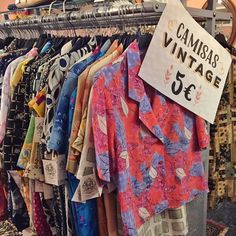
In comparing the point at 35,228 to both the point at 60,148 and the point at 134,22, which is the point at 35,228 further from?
the point at 134,22

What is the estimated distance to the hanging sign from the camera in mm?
808

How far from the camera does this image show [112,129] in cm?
79

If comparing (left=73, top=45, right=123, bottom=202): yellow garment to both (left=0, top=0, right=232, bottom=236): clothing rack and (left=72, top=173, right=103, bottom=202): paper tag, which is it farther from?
(left=0, top=0, right=232, bottom=236): clothing rack

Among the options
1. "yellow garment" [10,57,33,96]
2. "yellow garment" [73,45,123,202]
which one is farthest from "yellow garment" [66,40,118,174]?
"yellow garment" [10,57,33,96]

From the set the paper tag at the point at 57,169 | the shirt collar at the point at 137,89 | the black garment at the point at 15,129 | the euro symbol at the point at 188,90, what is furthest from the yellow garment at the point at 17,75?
the euro symbol at the point at 188,90

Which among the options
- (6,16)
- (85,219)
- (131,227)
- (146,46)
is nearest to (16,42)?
(6,16)

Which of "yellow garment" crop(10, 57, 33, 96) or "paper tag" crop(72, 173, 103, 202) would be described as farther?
"yellow garment" crop(10, 57, 33, 96)

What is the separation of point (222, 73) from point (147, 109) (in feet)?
1.03

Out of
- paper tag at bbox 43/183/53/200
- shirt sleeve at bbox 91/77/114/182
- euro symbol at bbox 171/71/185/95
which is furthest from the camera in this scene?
paper tag at bbox 43/183/53/200

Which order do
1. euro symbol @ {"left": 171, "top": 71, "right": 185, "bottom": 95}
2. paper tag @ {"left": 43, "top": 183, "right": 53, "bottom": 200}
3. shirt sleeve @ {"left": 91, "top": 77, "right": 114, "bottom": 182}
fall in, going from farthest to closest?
paper tag @ {"left": 43, "top": 183, "right": 53, "bottom": 200} → euro symbol @ {"left": 171, "top": 71, "right": 185, "bottom": 95} → shirt sleeve @ {"left": 91, "top": 77, "right": 114, "bottom": 182}

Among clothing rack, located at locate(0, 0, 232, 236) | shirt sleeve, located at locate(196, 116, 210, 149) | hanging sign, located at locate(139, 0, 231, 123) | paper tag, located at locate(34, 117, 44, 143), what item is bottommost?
shirt sleeve, located at locate(196, 116, 210, 149)

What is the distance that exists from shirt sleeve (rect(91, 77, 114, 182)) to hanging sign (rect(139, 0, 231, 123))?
15 cm

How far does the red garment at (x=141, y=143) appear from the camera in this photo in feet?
2.57

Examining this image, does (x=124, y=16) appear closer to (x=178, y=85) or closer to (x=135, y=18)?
(x=135, y=18)
